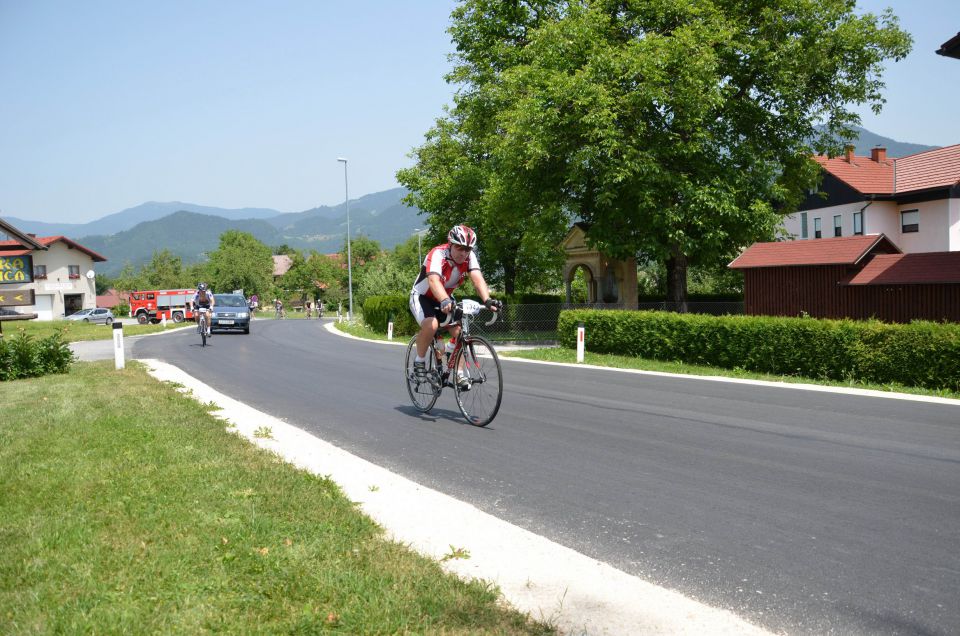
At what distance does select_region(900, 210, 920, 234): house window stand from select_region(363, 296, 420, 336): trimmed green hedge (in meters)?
29.5

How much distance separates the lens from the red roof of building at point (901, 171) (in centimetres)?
3959

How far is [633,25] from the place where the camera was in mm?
26453

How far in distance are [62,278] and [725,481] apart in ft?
278

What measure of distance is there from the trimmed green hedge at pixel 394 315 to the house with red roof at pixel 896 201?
72.9ft

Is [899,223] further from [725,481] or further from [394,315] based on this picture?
[725,481]

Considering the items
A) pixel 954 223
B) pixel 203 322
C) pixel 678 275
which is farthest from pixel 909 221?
pixel 203 322

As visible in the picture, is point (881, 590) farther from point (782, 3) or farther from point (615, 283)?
point (615, 283)

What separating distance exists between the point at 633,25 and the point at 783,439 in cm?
2256

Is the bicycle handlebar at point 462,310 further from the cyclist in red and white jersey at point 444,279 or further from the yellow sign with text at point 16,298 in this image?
the yellow sign with text at point 16,298

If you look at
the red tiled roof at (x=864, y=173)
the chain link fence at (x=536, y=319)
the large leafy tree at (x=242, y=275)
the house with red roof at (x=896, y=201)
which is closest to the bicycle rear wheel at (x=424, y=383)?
the chain link fence at (x=536, y=319)

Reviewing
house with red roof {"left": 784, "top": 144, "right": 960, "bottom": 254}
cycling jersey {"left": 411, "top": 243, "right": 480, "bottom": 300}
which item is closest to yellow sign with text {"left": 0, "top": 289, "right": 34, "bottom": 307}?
cycling jersey {"left": 411, "top": 243, "right": 480, "bottom": 300}

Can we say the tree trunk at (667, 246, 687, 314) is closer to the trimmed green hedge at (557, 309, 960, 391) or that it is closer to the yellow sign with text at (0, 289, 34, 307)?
the trimmed green hedge at (557, 309, 960, 391)

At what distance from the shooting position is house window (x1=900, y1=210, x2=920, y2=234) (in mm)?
41219

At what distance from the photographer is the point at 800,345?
1431 centimetres
